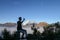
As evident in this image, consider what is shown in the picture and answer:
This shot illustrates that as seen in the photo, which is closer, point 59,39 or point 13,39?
point 13,39

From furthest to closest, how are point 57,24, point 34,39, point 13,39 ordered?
point 57,24, point 34,39, point 13,39

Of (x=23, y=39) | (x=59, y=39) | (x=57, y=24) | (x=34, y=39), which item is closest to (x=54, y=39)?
(x=59, y=39)

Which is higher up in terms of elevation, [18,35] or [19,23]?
[19,23]

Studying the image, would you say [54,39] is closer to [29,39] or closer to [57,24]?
[29,39]

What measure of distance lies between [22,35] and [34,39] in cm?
70

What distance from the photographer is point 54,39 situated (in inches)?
380

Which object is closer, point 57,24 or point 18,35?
point 18,35

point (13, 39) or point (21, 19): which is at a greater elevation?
point (21, 19)

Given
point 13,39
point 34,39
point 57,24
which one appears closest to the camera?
point 13,39

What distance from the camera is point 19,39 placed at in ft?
29.7

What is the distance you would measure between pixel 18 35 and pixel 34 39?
2.88 feet

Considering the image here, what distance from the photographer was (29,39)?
9.27 meters

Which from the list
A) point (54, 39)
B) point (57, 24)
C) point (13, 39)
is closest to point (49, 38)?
point (54, 39)

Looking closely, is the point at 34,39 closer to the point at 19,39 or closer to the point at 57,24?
the point at 19,39
